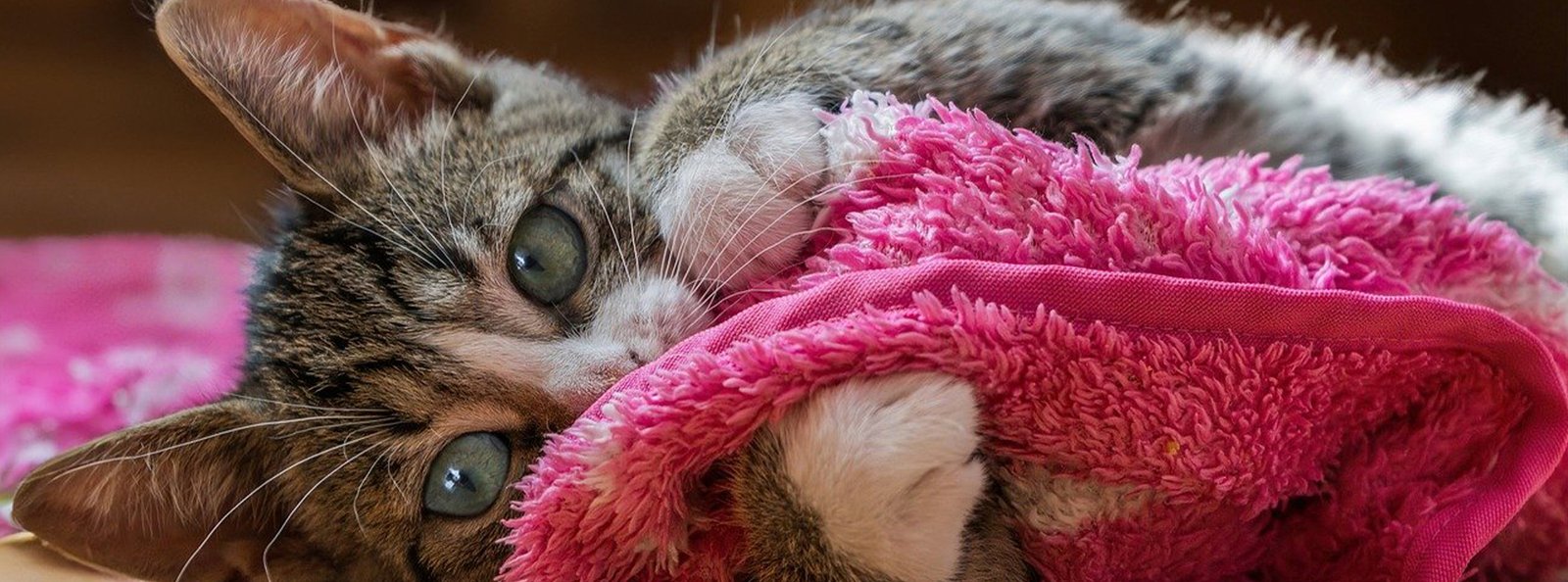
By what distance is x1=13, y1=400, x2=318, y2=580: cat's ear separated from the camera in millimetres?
998

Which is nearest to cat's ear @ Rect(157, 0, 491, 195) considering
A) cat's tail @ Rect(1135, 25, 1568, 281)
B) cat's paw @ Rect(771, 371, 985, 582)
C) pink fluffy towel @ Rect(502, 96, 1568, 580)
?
pink fluffy towel @ Rect(502, 96, 1568, 580)

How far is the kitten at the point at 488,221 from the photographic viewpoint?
38.7 inches

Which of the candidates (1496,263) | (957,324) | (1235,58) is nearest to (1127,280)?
(957,324)

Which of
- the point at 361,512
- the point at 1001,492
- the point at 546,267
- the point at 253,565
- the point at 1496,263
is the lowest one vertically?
the point at 253,565

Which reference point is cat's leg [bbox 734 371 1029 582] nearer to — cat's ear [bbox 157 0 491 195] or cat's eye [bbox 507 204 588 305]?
cat's eye [bbox 507 204 588 305]

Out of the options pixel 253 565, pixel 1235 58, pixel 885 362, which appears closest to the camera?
pixel 885 362

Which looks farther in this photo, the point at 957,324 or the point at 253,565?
the point at 253,565

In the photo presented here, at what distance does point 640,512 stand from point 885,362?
0.19 metres

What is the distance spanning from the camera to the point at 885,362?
0.71 meters

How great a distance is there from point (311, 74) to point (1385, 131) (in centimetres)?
118

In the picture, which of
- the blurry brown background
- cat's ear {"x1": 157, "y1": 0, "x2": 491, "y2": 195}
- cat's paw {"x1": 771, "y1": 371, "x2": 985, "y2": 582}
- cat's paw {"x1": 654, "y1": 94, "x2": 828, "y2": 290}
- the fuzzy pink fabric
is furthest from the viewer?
the blurry brown background

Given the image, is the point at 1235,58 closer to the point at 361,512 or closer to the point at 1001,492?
the point at 1001,492

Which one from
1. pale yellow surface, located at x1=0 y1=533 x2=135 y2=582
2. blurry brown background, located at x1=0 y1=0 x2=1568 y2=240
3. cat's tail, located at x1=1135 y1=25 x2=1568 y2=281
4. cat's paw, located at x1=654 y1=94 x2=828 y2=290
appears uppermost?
cat's tail, located at x1=1135 y1=25 x2=1568 y2=281

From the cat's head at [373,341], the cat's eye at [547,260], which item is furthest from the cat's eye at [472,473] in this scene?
the cat's eye at [547,260]
